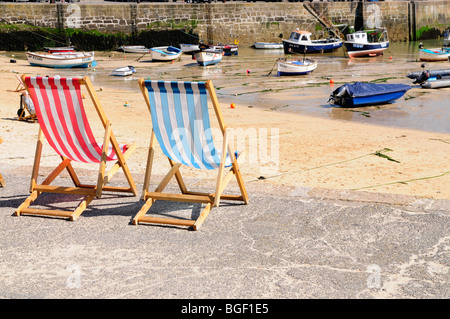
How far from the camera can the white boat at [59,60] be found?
25.4 m

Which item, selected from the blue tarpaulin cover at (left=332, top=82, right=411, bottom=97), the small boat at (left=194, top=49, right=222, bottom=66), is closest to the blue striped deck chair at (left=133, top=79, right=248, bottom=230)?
the blue tarpaulin cover at (left=332, top=82, right=411, bottom=97)

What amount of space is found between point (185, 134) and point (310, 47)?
2915cm

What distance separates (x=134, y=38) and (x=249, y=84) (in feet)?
47.6

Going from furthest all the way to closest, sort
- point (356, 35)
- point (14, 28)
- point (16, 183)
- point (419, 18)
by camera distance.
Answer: point (419, 18) < point (356, 35) < point (14, 28) < point (16, 183)

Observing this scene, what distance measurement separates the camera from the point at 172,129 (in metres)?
5.07

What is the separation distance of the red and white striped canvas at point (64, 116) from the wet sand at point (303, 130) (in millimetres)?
991

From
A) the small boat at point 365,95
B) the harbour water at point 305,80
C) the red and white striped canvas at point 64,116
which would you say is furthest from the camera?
the small boat at point 365,95

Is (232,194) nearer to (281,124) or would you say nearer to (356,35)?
(281,124)

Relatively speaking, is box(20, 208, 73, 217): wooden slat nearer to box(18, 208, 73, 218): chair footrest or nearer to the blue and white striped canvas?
box(18, 208, 73, 218): chair footrest

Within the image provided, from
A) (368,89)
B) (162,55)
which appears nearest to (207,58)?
(162,55)

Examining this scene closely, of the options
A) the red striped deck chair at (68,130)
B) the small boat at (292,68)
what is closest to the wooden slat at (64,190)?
the red striped deck chair at (68,130)

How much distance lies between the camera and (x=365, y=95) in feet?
49.2

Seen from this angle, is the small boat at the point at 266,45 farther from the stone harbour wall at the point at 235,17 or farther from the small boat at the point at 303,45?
the small boat at the point at 303,45

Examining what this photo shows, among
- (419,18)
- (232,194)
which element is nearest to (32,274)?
(232,194)
